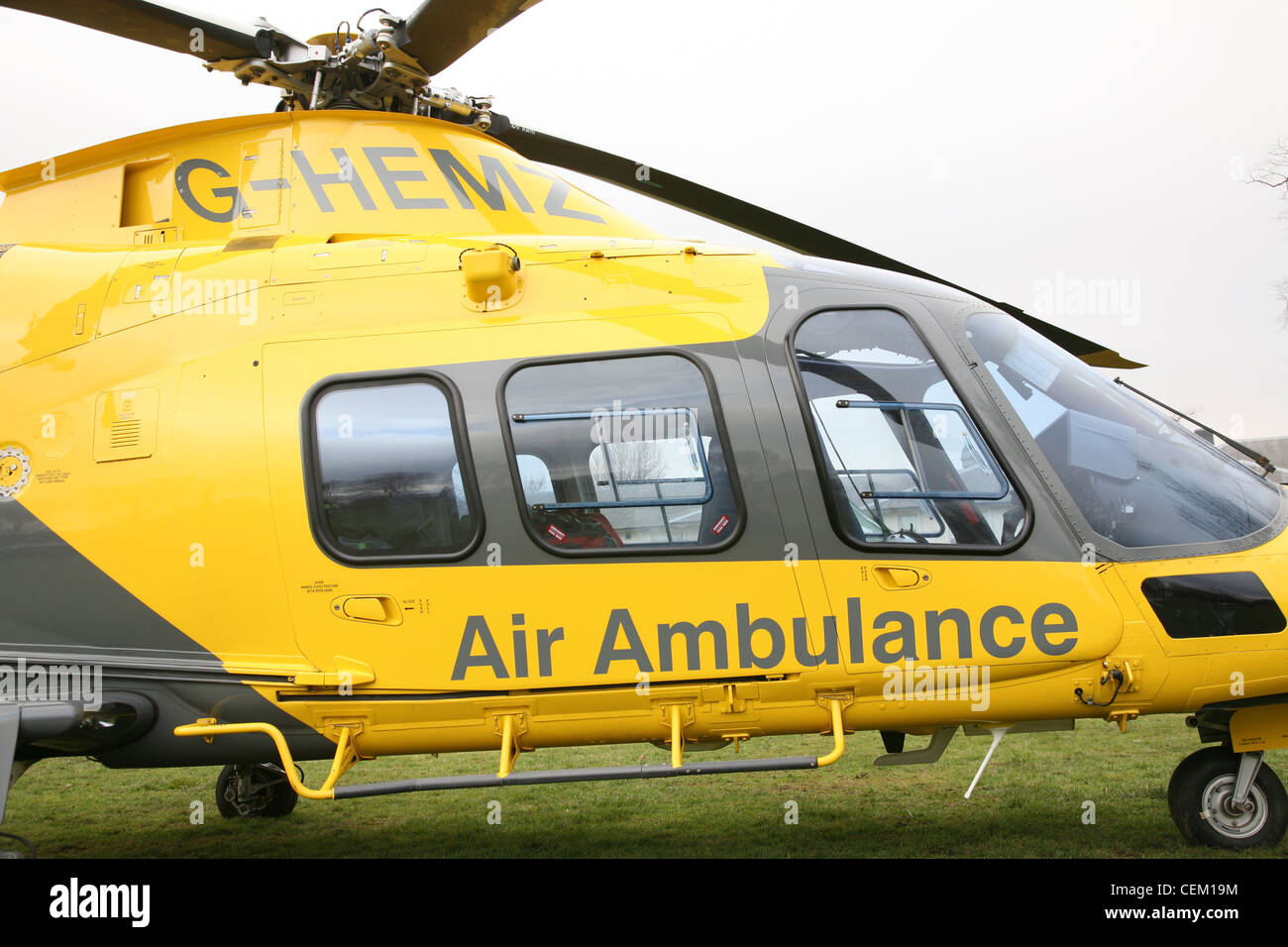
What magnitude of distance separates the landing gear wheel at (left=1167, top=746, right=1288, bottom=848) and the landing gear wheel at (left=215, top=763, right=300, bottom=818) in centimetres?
590

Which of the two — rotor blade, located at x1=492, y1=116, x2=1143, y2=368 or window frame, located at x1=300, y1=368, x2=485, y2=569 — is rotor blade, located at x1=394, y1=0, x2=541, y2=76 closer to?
rotor blade, located at x1=492, y1=116, x2=1143, y2=368

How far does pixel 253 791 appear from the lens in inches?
283

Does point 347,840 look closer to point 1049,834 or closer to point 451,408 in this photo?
point 451,408

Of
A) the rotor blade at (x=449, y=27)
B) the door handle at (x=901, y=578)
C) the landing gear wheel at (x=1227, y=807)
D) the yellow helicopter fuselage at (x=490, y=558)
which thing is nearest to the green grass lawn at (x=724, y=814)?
the landing gear wheel at (x=1227, y=807)

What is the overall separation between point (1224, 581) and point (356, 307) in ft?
13.9

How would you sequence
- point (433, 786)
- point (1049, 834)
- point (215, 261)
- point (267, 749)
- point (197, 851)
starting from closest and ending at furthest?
point (433, 786), point (267, 749), point (215, 261), point (1049, 834), point (197, 851)

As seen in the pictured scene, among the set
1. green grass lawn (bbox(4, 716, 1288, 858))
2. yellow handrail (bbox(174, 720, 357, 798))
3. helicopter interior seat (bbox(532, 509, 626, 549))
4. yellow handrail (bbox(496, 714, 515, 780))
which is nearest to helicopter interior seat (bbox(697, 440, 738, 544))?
helicopter interior seat (bbox(532, 509, 626, 549))

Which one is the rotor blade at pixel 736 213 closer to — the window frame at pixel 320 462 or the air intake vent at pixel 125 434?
the window frame at pixel 320 462

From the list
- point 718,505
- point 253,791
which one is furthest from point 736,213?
point 253,791

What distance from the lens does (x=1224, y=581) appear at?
4336 mm

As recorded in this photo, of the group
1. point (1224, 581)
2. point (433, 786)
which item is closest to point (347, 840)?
point (433, 786)

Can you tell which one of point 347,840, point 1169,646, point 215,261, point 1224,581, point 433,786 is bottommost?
point 347,840

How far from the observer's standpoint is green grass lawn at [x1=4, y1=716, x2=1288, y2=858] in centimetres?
570

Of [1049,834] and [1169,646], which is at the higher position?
[1169,646]
